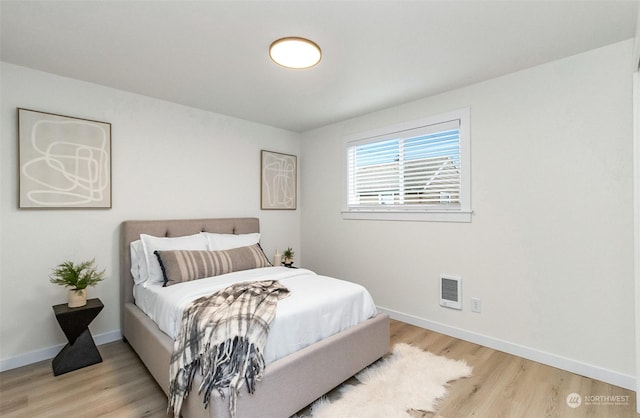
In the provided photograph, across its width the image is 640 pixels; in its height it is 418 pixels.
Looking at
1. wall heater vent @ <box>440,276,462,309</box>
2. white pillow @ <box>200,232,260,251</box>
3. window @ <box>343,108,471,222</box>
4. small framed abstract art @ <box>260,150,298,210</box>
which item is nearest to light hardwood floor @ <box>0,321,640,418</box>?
wall heater vent @ <box>440,276,462,309</box>

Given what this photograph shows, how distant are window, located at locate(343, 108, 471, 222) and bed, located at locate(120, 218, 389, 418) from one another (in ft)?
4.24

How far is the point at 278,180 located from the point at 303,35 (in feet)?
7.88

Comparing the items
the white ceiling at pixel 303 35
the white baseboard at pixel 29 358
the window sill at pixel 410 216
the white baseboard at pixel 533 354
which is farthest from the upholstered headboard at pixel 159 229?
the white baseboard at pixel 533 354

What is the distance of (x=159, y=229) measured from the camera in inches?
118

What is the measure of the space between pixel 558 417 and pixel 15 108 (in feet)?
14.2

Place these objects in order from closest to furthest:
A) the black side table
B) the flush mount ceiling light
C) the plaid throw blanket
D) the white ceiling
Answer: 1. the plaid throw blanket
2. the white ceiling
3. the flush mount ceiling light
4. the black side table

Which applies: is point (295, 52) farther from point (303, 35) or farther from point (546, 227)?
point (546, 227)

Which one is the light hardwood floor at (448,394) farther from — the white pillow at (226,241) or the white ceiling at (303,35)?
the white ceiling at (303,35)

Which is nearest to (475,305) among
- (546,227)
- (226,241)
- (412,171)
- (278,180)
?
(546,227)

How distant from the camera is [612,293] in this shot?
2.14 m

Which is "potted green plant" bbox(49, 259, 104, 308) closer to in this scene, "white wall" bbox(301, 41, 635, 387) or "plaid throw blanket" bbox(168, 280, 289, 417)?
"plaid throw blanket" bbox(168, 280, 289, 417)

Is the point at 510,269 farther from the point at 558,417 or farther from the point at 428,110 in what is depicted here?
the point at 428,110

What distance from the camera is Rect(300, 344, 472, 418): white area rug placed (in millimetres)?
1854

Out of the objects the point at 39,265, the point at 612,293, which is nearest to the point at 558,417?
the point at 612,293
